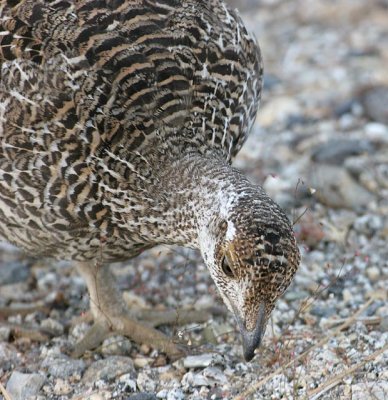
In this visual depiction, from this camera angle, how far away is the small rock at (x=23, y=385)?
4.88 metres

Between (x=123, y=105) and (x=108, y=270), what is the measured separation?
1.41m

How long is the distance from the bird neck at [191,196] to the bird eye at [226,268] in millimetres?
195

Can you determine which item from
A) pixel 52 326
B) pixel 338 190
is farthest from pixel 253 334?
pixel 338 190

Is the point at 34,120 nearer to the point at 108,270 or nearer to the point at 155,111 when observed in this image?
the point at 155,111

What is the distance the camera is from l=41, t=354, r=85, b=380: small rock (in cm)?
507

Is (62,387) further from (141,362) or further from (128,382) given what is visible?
(141,362)

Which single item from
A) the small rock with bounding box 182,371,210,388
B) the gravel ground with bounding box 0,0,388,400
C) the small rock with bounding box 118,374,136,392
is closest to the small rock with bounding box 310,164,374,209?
the gravel ground with bounding box 0,0,388,400

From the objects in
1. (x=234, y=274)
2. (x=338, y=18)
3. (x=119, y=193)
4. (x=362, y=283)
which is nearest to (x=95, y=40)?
(x=119, y=193)

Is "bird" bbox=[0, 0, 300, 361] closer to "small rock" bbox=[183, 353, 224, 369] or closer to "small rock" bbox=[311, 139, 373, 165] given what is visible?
"small rock" bbox=[183, 353, 224, 369]

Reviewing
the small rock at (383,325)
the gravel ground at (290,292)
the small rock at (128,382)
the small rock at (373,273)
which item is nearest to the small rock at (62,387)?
the gravel ground at (290,292)

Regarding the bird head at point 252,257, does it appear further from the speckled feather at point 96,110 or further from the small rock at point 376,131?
the small rock at point 376,131

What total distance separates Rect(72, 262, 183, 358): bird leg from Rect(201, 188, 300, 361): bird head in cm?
116

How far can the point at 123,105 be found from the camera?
462 cm

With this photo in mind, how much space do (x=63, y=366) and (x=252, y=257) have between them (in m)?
1.69
